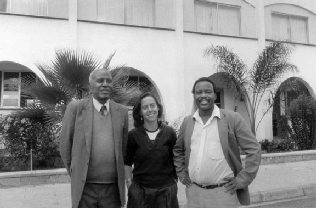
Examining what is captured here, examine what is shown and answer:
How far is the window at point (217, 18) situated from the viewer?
14.6m

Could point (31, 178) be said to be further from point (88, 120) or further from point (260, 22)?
point (260, 22)

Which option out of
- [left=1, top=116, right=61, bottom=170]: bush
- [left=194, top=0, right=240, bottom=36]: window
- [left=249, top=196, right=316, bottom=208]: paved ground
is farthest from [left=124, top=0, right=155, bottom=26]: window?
[left=249, top=196, right=316, bottom=208]: paved ground

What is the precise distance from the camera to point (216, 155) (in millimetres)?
3232


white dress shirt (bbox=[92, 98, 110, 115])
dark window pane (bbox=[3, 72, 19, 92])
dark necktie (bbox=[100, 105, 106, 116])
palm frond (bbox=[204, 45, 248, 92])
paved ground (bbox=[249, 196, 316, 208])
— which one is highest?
palm frond (bbox=[204, 45, 248, 92])

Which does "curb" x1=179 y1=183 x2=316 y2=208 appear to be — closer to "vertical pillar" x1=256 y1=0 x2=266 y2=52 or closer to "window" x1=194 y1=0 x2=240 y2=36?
"window" x1=194 y1=0 x2=240 y2=36

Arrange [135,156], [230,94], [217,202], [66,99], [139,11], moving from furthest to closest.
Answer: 1. [230,94]
2. [139,11]
3. [66,99]
4. [135,156]
5. [217,202]

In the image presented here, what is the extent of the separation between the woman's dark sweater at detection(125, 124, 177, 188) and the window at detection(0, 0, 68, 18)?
30.4 feet

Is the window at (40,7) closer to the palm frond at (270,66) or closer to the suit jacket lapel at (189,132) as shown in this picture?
the palm frond at (270,66)

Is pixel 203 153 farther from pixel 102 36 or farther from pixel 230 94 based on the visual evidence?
pixel 230 94

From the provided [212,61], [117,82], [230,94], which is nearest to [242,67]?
Answer: [212,61]

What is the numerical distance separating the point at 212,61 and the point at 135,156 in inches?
428

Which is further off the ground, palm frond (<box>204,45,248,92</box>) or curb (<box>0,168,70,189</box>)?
palm frond (<box>204,45,248,92</box>)

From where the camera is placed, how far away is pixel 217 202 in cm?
322

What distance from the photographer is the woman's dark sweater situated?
140 inches
